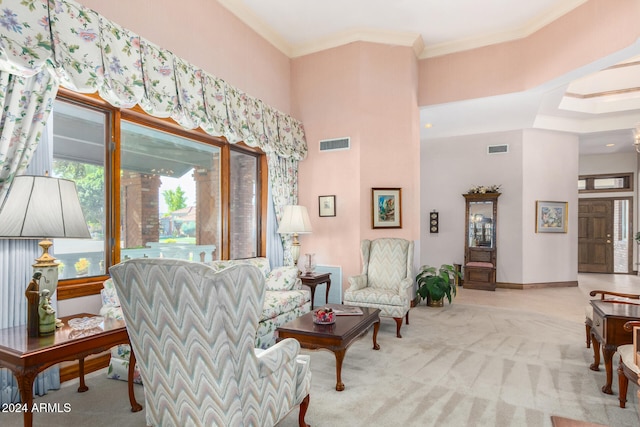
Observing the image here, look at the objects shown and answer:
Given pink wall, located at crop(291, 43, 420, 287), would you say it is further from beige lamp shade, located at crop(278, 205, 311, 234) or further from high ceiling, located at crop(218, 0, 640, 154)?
beige lamp shade, located at crop(278, 205, 311, 234)

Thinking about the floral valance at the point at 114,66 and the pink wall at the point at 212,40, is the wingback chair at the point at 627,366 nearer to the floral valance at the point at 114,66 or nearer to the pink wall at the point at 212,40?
the floral valance at the point at 114,66

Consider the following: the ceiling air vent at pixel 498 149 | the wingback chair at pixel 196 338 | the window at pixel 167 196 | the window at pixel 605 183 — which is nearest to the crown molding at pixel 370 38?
the window at pixel 167 196

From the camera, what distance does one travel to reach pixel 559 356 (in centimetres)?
363

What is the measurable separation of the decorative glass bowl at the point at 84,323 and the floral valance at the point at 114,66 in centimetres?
173

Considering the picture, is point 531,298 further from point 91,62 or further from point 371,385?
point 91,62

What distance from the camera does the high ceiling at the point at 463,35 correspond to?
15.9ft

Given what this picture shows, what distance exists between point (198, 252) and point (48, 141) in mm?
2100

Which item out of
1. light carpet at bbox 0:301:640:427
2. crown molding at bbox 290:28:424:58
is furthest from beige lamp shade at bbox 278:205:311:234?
crown molding at bbox 290:28:424:58

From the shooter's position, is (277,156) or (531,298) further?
(531,298)

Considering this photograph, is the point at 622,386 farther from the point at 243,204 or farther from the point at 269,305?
the point at 243,204

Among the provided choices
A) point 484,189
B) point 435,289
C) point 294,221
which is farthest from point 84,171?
point 484,189

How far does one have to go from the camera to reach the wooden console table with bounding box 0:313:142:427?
1.90m

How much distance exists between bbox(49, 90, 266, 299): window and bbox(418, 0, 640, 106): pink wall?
3.27 m

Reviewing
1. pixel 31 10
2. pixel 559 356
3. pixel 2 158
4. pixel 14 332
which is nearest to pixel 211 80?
pixel 31 10
